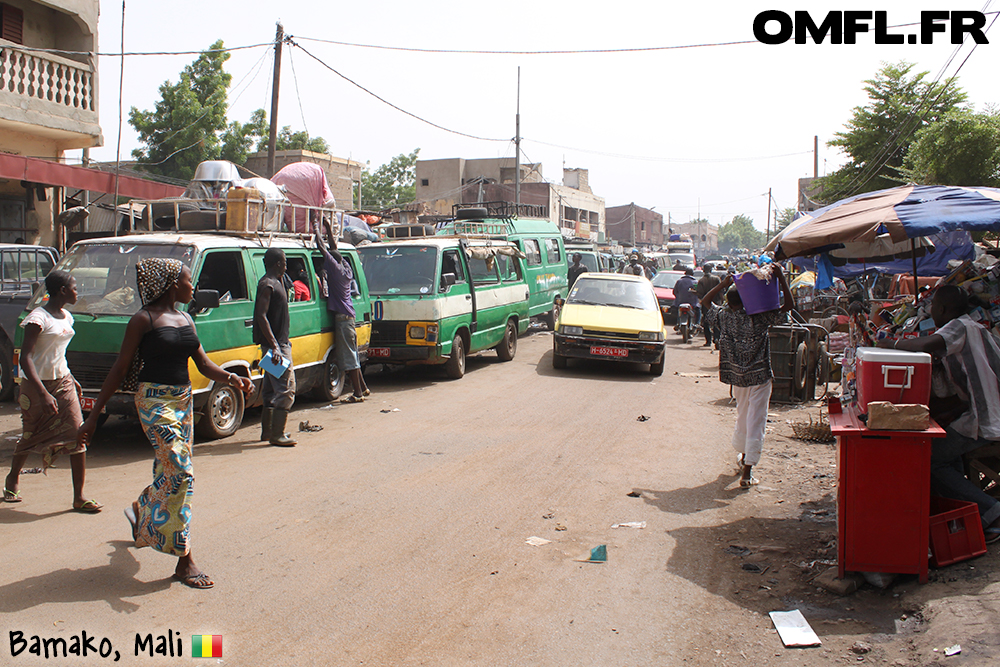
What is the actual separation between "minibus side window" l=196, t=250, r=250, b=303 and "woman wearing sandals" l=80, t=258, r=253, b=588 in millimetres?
3766

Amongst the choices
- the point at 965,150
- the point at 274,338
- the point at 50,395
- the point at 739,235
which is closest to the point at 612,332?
the point at 274,338

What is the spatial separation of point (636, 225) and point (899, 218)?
300 feet

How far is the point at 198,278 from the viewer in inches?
298

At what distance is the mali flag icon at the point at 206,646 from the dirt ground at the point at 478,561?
68mm

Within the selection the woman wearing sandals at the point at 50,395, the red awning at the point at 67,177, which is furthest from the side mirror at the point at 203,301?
the red awning at the point at 67,177

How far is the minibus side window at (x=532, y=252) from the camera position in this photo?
17.6 meters

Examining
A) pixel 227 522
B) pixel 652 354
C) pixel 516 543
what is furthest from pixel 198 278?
pixel 652 354

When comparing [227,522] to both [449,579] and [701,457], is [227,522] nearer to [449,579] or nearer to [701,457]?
[449,579]

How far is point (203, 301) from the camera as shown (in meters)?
7.18

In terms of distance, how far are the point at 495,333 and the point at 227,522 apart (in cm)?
873

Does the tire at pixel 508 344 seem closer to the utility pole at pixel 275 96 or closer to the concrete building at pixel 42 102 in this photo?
the utility pole at pixel 275 96

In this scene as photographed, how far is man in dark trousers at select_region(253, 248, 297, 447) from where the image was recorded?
7539 mm

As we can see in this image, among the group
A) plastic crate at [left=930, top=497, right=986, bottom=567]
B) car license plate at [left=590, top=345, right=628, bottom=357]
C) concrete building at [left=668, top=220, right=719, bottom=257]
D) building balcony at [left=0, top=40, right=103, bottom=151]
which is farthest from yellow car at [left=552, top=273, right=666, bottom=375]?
concrete building at [left=668, top=220, right=719, bottom=257]

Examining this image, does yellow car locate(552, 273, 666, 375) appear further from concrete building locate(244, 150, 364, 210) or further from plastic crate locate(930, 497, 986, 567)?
concrete building locate(244, 150, 364, 210)
